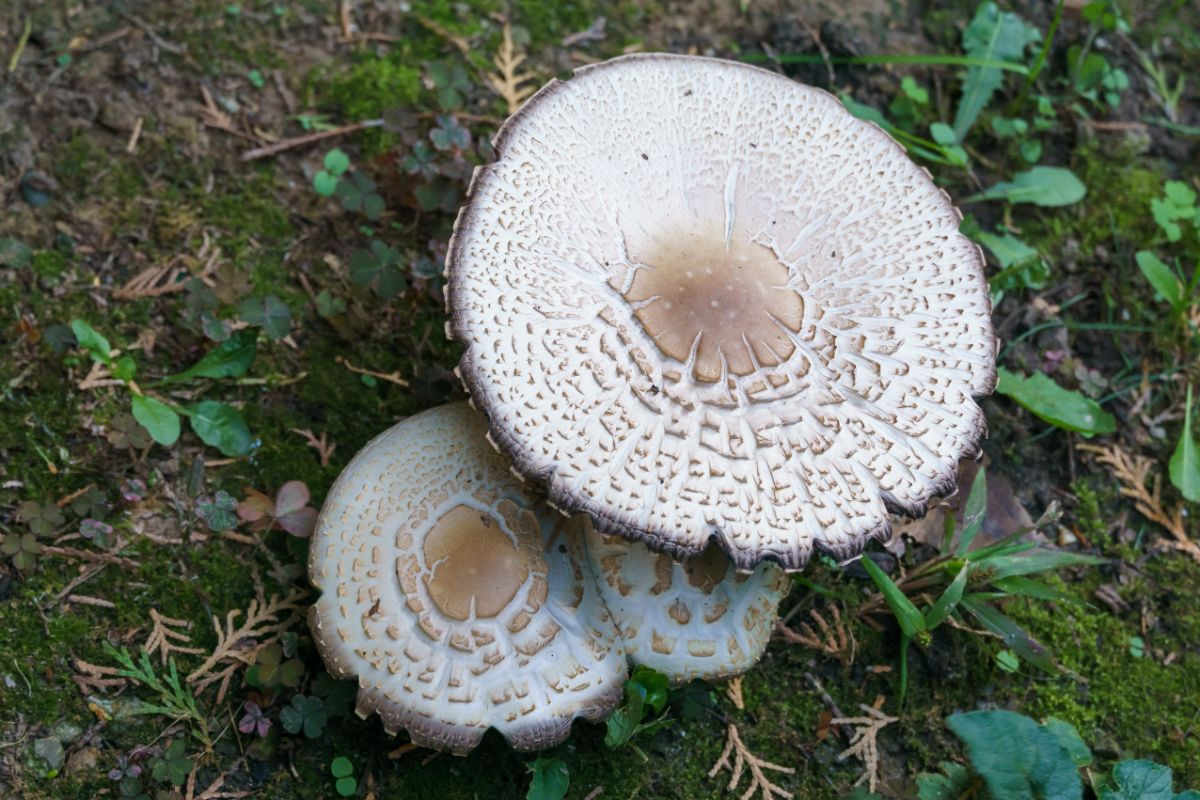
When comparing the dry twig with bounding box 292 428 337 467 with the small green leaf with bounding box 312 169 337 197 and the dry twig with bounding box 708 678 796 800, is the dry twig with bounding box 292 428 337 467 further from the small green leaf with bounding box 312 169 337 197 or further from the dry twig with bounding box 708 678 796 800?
the dry twig with bounding box 708 678 796 800

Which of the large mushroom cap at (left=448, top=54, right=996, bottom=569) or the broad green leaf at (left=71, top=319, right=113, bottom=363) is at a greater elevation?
the large mushroom cap at (left=448, top=54, right=996, bottom=569)

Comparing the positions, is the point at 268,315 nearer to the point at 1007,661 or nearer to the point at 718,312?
the point at 718,312

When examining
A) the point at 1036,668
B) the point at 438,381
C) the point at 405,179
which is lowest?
the point at 1036,668

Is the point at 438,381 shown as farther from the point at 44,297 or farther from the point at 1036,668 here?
the point at 1036,668

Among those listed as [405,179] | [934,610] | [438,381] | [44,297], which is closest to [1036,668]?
[934,610]

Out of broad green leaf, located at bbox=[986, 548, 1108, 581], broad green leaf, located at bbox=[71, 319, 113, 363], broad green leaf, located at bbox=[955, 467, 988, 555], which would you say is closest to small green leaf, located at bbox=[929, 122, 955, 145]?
broad green leaf, located at bbox=[955, 467, 988, 555]

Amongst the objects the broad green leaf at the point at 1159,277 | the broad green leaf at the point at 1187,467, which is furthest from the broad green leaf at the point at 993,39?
the broad green leaf at the point at 1187,467
